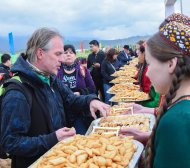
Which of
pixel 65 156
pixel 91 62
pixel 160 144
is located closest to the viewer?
pixel 160 144

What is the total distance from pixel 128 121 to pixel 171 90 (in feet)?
5.41

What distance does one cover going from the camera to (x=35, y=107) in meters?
2.08

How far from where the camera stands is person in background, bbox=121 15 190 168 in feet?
3.68

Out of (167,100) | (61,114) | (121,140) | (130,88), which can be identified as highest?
(167,100)

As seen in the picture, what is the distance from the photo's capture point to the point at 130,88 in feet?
18.7

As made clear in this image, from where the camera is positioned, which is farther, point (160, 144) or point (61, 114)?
point (61, 114)

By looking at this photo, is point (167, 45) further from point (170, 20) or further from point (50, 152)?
point (50, 152)

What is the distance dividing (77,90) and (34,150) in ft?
8.63

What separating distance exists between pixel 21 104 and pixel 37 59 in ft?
1.28

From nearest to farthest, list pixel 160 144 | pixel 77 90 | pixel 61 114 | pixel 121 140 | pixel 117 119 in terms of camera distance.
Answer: pixel 160 144 → pixel 121 140 → pixel 61 114 → pixel 117 119 → pixel 77 90

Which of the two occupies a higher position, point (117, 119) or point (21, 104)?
point (21, 104)

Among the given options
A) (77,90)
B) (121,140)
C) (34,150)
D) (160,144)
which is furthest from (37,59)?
(77,90)

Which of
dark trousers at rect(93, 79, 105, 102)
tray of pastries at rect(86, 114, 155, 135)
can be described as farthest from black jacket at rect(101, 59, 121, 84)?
tray of pastries at rect(86, 114, 155, 135)

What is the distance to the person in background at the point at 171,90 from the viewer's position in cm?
→ 112
